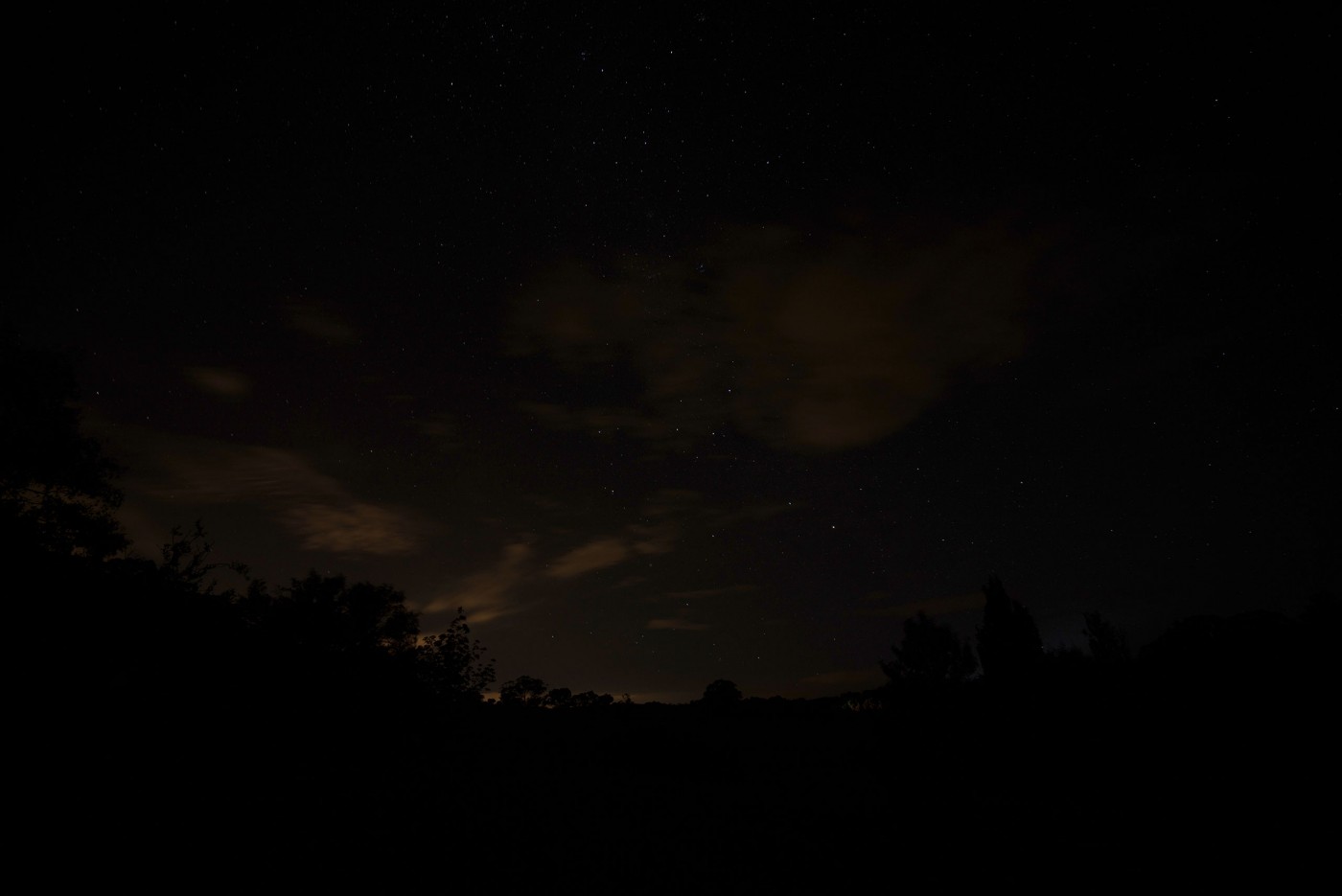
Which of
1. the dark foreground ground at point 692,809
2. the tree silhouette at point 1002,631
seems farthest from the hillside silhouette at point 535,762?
the tree silhouette at point 1002,631

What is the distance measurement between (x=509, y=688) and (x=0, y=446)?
42234 millimetres

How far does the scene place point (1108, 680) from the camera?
57.2 ft

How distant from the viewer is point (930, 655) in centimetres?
4728

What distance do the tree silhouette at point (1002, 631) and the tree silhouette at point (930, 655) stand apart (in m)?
2.94

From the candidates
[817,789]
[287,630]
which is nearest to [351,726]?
[287,630]

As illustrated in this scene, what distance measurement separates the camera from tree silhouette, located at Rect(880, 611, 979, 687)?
46.3m

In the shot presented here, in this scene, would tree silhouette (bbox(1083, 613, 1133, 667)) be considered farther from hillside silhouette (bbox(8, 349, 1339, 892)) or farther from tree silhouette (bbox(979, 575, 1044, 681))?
hillside silhouette (bbox(8, 349, 1339, 892))

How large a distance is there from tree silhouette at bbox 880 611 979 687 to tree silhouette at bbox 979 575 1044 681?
2936 mm

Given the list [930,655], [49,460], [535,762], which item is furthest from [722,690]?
[49,460]

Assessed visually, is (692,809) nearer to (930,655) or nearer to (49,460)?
(49,460)

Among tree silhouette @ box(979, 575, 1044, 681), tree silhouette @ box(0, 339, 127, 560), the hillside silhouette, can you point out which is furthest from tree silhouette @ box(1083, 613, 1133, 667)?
tree silhouette @ box(0, 339, 127, 560)

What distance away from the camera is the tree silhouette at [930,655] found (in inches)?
1825

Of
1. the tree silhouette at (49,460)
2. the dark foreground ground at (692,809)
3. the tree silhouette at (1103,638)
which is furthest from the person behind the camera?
Answer: the tree silhouette at (1103,638)

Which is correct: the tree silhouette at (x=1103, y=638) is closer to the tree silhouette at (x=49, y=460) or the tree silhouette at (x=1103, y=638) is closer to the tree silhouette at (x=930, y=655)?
the tree silhouette at (x=930, y=655)
